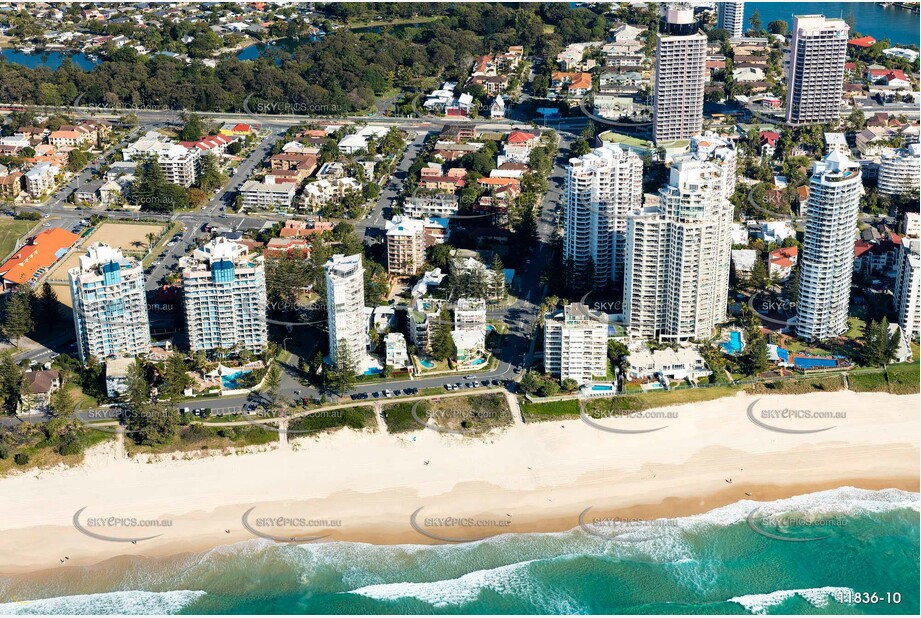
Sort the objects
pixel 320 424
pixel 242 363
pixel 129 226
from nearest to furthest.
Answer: pixel 320 424
pixel 242 363
pixel 129 226

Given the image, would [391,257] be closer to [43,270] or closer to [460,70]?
[43,270]

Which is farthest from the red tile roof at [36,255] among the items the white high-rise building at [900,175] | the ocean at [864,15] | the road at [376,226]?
the ocean at [864,15]

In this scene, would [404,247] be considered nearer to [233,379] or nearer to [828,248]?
[233,379]

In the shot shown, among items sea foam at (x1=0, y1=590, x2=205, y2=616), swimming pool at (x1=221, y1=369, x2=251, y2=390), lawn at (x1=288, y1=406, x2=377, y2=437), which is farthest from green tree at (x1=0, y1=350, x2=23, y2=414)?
lawn at (x1=288, y1=406, x2=377, y2=437)

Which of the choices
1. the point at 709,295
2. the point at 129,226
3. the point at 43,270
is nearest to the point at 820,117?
the point at 709,295

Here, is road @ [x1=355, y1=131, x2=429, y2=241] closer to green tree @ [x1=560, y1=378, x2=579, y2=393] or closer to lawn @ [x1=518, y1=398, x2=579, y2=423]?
green tree @ [x1=560, y1=378, x2=579, y2=393]

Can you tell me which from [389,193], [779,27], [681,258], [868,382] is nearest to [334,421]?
[681,258]
